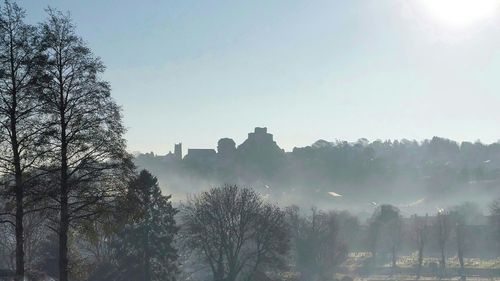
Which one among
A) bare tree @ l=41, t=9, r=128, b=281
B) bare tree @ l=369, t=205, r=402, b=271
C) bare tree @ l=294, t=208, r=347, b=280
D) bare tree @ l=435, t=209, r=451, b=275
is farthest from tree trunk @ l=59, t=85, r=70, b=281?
bare tree @ l=369, t=205, r=402, b=271

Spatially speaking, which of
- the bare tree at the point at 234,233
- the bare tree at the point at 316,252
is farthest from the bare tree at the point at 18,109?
the bare tree at the point at 316,252

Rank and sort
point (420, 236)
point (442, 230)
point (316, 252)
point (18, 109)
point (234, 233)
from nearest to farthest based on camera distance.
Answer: point (18, 109)
point (234, 233)
point (316, 252)
point (420, 236)
point (442, 230)

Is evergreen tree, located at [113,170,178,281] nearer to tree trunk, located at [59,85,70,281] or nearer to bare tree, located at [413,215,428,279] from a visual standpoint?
tree trunk, located at [59,85,70,281]

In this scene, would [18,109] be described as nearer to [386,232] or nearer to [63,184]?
[63,184]

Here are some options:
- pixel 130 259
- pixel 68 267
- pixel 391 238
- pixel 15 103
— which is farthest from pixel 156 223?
pixel 391 238

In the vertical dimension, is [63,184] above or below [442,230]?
above

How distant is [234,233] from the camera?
47938mm

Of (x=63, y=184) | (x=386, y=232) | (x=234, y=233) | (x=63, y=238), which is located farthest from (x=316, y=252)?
(x=63, y=184)

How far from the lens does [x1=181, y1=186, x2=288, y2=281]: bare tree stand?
46.4 meters

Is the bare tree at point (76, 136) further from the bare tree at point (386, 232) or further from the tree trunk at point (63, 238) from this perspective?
the bare tree at point (386, 232)

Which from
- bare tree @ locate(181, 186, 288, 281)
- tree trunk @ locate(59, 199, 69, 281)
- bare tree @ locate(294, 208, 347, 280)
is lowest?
bare tree @ locate(294, 208, 347, 280)

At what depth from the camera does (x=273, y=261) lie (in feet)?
152

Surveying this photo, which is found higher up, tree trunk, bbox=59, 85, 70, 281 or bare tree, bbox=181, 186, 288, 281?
tree trunk, bbox=59, 85, 70, 281

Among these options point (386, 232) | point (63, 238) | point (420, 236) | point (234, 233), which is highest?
point (63, 238)
